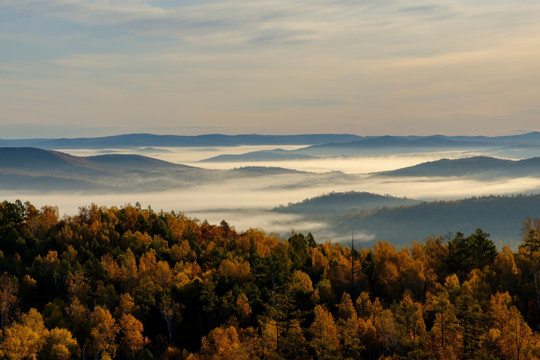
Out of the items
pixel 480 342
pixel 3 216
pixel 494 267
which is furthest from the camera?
pixel 3 216

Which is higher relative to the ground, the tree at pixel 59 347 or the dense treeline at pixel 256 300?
the dense treeline at pixel 256 300

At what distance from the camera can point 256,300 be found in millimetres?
112375

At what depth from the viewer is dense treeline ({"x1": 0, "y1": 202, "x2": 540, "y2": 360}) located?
89.4m

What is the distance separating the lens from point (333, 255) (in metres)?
148

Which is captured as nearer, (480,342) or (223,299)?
(480,342)

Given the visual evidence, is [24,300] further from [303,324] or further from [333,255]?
[333,255]

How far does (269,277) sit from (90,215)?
73.2 meters

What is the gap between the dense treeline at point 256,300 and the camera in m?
89.4

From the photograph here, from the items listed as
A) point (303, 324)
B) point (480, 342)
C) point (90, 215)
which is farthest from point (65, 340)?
point (90, 215)

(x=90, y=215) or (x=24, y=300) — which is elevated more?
(x=90, y=215)

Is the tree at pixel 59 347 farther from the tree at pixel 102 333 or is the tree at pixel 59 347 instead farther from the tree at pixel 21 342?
the tree at pixel 102 333

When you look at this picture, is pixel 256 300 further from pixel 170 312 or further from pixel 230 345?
pixel 230 345

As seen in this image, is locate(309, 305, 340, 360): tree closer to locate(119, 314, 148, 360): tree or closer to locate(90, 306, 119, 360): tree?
locate(119, 314, 148, 360): tree

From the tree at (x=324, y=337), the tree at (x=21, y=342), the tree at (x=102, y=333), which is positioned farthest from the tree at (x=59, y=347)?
the tree at (x=324, y=337)
